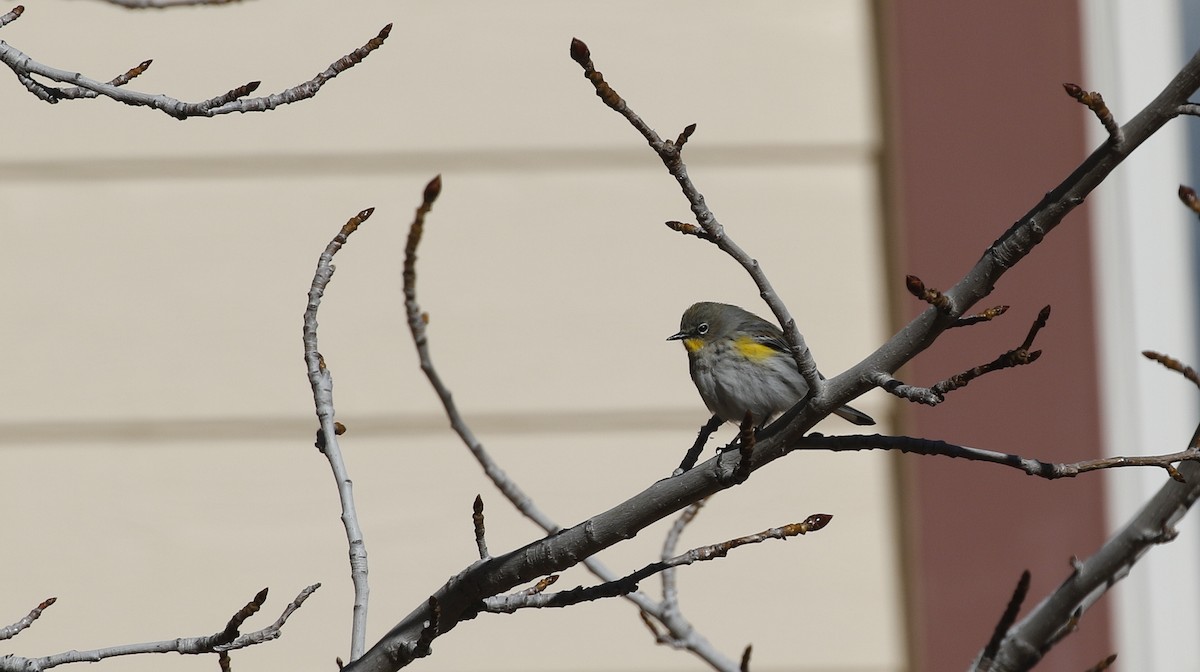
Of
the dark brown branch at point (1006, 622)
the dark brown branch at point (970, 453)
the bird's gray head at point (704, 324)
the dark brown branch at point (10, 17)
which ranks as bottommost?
the dark brown branch at point (1006, 622)

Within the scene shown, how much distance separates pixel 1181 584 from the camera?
299cm

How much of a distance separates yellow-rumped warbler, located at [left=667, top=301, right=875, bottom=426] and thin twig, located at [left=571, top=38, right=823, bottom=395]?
1419 mm

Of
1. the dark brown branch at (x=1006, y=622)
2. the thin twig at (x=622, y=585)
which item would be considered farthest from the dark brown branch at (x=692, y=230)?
the dark brown branch at (x=1006, y=622)

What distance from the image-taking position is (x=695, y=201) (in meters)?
1.21

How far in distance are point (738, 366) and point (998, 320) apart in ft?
2.15

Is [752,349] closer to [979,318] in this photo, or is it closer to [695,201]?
[979,318]

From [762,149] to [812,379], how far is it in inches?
76.9

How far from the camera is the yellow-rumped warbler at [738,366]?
2822 millimetres

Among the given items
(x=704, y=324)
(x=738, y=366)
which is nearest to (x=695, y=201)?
(x=738, y=366)

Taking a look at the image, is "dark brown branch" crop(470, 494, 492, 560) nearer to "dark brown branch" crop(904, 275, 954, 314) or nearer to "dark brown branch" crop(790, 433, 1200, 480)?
"dark brown branch" crop(790, 433, 1200, 480)

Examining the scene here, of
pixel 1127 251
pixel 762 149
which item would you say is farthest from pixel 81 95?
pixel 1127 251

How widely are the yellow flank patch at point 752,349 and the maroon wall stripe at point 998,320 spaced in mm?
353

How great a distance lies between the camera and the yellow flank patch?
115 inches

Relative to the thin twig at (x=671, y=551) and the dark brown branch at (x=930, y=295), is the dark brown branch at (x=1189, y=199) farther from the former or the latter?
the thin twig at (x=671, y=551)
